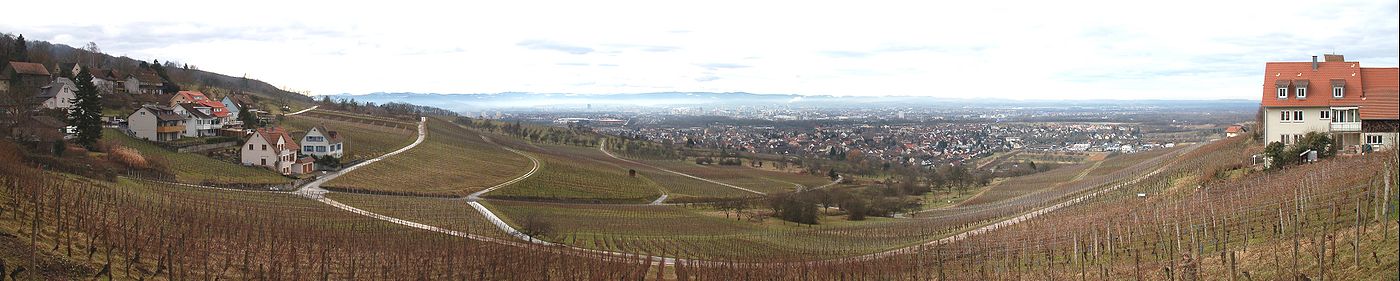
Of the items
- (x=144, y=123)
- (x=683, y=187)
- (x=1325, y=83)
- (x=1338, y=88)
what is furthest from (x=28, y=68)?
(x=1338, y=88)

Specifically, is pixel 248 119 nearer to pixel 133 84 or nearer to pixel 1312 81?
pixel 133 84

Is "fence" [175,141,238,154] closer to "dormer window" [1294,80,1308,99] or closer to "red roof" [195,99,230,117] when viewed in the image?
"red roof" [195,99,230,117]

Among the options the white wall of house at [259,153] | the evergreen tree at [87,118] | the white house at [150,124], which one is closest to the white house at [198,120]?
the white house at [150,124]

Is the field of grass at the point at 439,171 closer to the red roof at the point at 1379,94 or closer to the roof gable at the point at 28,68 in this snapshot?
the roof gable at the point at 28,68

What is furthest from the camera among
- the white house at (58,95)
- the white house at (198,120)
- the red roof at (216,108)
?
the red roof at (216,108)

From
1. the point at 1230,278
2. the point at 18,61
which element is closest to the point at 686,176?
the point at 18,61
